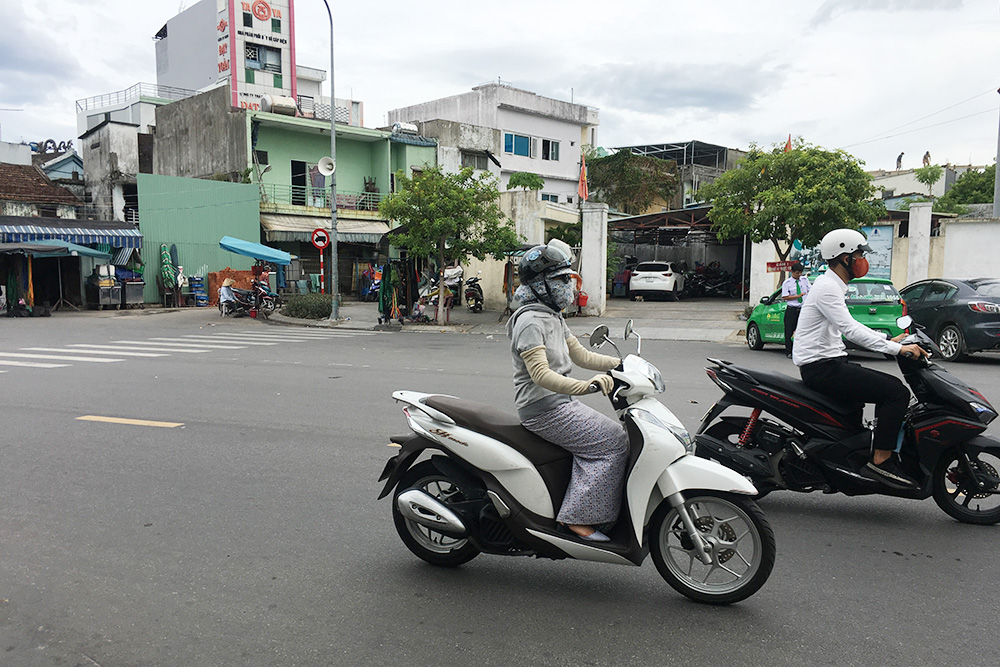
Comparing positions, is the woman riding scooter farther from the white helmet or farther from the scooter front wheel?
the white helmet

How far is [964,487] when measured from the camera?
14.9 ft

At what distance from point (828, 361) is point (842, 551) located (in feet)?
3.85

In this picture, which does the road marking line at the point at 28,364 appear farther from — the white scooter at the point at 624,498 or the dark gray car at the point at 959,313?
the dark gray car at the point at 959,313

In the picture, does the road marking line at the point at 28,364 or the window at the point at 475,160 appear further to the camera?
the window at the point at 475,160

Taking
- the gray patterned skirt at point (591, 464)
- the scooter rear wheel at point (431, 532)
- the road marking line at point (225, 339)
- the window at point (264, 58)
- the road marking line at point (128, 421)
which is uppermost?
the window at point (264, 58)

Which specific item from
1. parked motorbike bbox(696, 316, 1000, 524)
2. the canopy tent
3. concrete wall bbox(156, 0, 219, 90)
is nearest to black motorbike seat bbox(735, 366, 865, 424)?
parked motorbike bbox(696, 316, 1000, 524)

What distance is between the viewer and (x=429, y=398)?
3920mm

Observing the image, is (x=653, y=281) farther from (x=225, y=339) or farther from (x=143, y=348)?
(x=143, y=348)

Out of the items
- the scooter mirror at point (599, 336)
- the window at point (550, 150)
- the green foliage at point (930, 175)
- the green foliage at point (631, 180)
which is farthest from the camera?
the green foliage at point (930, 175)

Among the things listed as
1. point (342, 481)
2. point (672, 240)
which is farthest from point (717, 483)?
point (672, 240)

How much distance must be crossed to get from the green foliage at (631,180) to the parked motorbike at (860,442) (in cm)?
3817

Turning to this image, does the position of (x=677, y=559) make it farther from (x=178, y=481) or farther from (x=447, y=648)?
(x=178, y=481)

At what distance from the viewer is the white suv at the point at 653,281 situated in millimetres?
28955

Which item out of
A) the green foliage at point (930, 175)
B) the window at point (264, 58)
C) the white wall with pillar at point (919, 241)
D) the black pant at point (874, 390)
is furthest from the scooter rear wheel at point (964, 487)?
the green foliage at point (930, 175)
